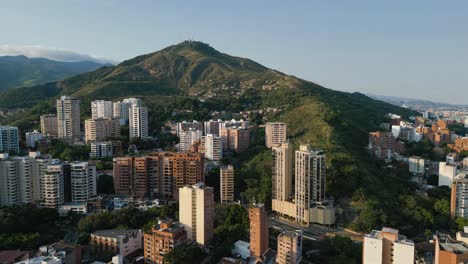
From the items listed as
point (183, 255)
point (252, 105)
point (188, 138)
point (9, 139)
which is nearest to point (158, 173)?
point (183, 255)

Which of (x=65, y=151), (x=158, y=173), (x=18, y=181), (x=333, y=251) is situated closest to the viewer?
(x=333, y=251)

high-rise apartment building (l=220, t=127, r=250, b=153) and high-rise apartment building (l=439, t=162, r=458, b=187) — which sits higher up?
high-rise apartment building (l=220, t=127, r=250, b=153)

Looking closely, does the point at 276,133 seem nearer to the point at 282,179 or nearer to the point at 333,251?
the point at 282,179

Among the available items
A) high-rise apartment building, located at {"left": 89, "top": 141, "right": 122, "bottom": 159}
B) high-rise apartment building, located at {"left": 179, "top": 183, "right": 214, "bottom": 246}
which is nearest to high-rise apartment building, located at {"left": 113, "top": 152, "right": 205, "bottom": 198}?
high-rise apartment building, located at {"left": 179, "top": 183, "right": 214, "bottom": 246}

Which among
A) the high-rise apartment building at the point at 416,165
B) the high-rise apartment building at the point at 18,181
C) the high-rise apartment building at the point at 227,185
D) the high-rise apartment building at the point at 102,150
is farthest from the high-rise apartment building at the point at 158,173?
the high-rise apartment building at the point at 416,165

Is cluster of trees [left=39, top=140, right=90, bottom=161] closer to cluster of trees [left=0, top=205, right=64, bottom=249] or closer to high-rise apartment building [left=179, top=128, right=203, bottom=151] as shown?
high-rise apartment building [left=179, top=128, right=203, bottom=151]

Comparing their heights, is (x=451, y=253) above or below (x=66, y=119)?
below

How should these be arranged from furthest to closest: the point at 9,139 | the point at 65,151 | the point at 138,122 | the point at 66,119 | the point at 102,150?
the point at 66,119, the point at 138,122, the point at 9,139, the point at 102,150, the point at 65,151
